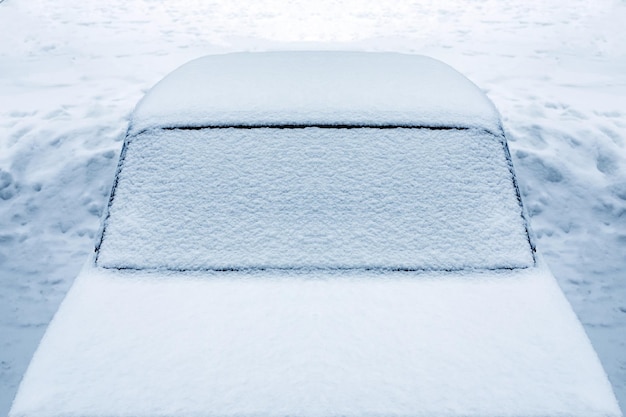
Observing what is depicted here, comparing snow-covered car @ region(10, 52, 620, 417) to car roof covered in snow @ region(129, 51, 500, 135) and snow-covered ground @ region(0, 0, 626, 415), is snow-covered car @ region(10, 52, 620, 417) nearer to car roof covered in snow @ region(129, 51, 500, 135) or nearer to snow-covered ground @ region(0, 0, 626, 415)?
car roof covered in snow @ region(129, 51, 500, 135)

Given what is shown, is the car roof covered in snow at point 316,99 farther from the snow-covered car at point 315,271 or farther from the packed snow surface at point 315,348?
the packed snow surface at point 315,348

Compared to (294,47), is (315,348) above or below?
above

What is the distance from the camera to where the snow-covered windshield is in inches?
69.2

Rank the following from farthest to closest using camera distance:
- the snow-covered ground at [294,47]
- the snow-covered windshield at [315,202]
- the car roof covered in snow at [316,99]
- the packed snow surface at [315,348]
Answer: the snow-covered ground at [294,47]
the car roof covered in snow at [316,99]
the snow-covered windshield at [315,202]
the packed snow surface at [315,348]

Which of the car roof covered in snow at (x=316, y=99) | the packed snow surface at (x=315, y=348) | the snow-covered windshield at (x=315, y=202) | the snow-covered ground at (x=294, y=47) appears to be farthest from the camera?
the snow-covered ground at (x=294, y=47)

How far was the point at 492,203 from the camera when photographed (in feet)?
6.06

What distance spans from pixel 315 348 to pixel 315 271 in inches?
12.0

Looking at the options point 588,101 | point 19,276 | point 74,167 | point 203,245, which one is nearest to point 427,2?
point 588,101

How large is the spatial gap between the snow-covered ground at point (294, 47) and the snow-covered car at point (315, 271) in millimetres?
1371

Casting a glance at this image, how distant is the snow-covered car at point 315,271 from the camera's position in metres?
1.37

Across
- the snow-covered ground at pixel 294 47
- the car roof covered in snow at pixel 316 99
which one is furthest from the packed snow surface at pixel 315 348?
the snow-covered ground at pixel 294 47

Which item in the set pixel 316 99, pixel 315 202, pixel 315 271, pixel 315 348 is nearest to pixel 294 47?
pixel 316 99

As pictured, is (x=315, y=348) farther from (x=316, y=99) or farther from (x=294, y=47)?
(x=294, y=47)

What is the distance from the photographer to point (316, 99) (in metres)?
1.97
